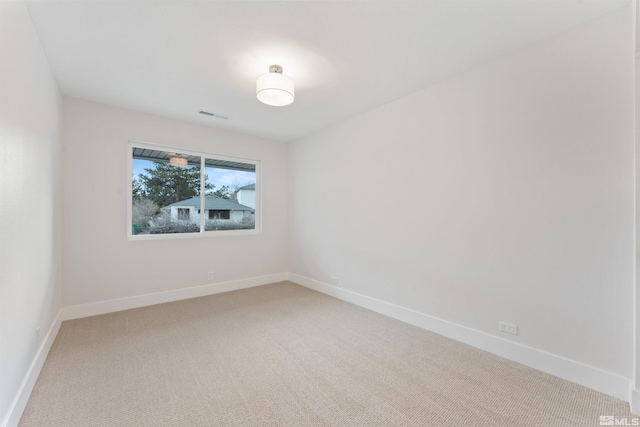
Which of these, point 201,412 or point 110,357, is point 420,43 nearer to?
point 201,412

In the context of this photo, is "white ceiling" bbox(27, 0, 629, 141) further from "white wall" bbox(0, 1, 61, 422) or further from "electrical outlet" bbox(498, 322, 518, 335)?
"electrical outlet" bbox(498, 322, 518, 335)

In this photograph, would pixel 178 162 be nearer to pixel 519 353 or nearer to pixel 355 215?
pixel 355 215

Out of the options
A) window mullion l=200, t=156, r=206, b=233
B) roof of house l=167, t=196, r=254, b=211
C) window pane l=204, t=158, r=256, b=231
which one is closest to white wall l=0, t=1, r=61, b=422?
roof of house l=167, t=196, r=254, b=211

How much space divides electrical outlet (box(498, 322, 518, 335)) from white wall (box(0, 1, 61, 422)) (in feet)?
11.4

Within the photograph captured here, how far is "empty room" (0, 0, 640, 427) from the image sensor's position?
1.85m

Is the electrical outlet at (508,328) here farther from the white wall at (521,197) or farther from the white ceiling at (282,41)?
the white ceiling at (282,41)

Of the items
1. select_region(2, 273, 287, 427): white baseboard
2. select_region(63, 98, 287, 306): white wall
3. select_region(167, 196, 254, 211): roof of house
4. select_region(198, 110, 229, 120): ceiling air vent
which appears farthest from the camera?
select_region(167, 196, 254, 211): roof of house

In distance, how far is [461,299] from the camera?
9.04ft

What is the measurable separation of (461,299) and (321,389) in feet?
5.40

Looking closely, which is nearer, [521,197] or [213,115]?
[521,197]

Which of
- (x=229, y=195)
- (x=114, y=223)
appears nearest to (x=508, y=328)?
(x=229, y=195)

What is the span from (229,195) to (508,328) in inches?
165

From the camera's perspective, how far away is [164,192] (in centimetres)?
407

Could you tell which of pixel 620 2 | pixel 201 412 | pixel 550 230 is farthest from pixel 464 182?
pixel 201 412
